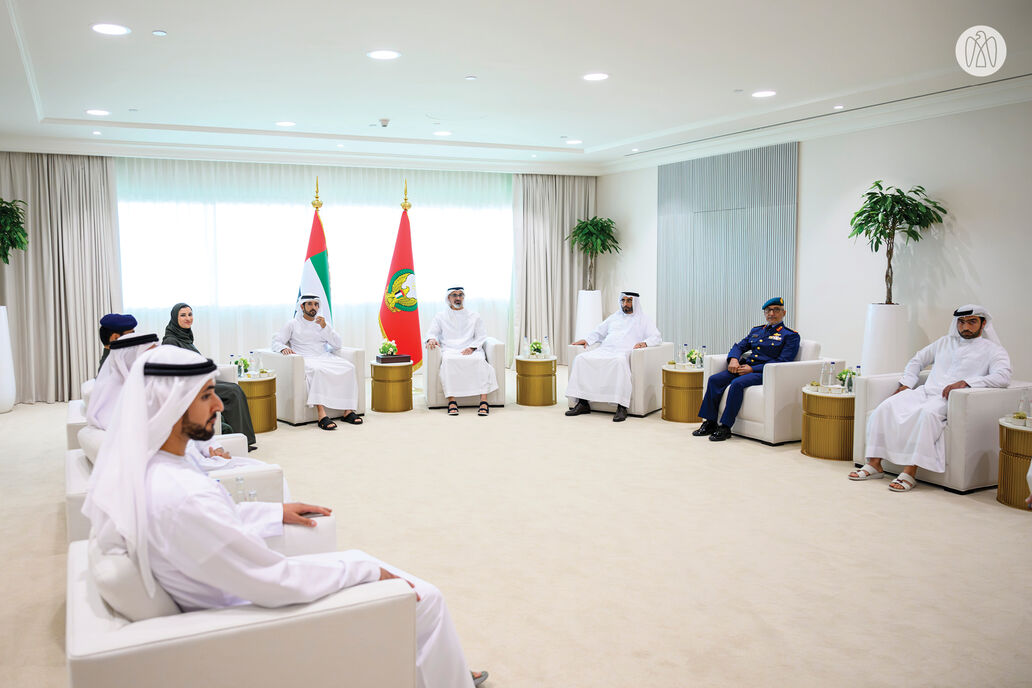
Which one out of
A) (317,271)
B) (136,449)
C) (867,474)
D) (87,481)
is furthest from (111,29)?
(867,474)

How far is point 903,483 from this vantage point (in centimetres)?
548

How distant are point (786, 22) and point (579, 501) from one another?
3383 millimetres

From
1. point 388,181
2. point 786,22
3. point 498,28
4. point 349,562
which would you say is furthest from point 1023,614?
point 388,181

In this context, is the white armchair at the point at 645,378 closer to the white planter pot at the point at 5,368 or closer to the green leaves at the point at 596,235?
the green leaves at the point at 596,235

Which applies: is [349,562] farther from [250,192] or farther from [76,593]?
[250,192]

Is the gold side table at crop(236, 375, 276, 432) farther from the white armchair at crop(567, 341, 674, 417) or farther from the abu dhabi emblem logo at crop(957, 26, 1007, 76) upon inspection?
the abu dhabi emblem logo at crop(957, 26, 1007, 76)

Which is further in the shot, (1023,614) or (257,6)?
(257,6)

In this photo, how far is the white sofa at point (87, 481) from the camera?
11.0ft

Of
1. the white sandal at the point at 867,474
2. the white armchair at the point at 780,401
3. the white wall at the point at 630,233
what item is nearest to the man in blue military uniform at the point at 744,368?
the white armchair at the point at 780,401

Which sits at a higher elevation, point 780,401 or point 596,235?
point 596,235

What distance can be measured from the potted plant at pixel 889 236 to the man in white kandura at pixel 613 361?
212cm

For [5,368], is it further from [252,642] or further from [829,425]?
[829,425]

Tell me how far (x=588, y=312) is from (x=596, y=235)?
3.68ft

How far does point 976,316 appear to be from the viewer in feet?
18.7
